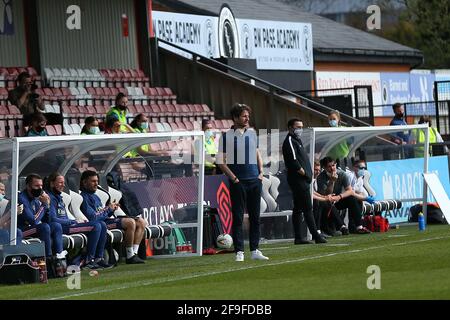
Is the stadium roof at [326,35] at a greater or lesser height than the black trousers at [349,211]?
greater

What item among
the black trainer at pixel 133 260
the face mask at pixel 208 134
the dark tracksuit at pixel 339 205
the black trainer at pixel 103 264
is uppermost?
the face mask at pixel 208 134

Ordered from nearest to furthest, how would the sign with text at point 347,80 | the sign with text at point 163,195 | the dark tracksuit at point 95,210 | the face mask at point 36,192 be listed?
the face mask at point 36,192
the dark tracksuit at point 95,210
the sign with text at point 163,195
the sign with text at point 347,80

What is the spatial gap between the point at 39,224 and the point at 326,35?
31.5 m

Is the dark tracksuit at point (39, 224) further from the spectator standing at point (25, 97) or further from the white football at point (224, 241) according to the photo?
the spectator standing at point (25, 97)

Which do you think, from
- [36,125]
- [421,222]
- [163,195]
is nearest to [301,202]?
[163,195]

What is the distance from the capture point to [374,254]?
1730cm

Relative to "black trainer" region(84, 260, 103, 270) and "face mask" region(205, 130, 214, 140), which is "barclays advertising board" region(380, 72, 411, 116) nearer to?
→ "face mask" region(205, 130, 214, 140)

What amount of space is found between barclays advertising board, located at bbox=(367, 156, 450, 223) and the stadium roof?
48.3ft

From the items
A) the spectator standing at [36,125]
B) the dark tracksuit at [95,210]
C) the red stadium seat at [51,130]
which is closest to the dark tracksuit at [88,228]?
the dark tracksuit at [95,210]

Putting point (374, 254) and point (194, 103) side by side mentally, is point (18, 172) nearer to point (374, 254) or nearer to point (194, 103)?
point (374, 254)

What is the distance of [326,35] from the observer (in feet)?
156

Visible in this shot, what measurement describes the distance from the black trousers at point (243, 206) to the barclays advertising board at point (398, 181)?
24.8 feet

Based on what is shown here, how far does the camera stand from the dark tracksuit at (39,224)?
55.7 feet
